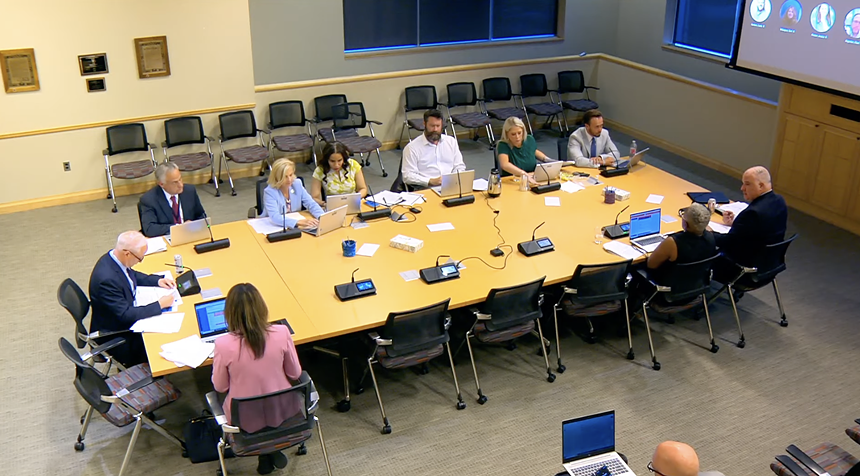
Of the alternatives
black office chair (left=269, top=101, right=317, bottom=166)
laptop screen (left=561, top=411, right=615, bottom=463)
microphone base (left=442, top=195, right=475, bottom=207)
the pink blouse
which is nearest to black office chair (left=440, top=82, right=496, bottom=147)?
black office chair (left=269, top=101, right=317, bottom=166)

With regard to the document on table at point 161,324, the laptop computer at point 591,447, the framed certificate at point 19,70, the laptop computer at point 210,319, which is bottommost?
the laptop computer at point 591,447

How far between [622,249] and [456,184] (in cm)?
169

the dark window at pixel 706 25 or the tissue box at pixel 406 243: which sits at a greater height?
the dark window at pixel 706 25

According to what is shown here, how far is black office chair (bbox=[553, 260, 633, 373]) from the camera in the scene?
568 centimetres

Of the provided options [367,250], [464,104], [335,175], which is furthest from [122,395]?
[464,104]

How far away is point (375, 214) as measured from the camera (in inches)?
260

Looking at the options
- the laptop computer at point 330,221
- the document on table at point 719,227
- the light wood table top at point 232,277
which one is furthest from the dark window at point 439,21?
the document on table at point 719,227

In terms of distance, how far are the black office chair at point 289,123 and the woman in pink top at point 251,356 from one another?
534 centimetres

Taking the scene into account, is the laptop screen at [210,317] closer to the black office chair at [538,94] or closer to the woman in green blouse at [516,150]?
the woman in green blouse at [516,150]

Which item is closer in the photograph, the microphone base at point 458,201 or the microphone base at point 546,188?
the microphone base at point 458,201

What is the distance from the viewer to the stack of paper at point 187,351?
4.66 m

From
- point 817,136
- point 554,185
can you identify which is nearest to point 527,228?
point 554,185

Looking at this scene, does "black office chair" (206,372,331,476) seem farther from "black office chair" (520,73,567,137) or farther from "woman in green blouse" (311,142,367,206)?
"black office chair" (520,73,567,137)

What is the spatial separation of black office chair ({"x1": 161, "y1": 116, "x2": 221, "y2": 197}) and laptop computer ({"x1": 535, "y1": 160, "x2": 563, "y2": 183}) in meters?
3.88
